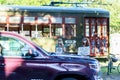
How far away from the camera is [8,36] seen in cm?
887

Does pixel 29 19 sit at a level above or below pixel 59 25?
above

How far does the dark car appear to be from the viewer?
28.4 ft

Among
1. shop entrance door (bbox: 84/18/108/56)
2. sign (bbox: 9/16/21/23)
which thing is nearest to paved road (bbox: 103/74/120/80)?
shop entrance door (bbox: 84/18/108/56)

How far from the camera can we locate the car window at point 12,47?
866 cm

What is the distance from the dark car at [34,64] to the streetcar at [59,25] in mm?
11727

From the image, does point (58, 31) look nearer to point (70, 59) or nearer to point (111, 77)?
point (111, 77)

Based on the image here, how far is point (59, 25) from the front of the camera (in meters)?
21.5

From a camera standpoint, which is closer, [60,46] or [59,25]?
[59,25]

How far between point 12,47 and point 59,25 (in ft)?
42.3

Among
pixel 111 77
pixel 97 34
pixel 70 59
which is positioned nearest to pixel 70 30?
pixel 97 34

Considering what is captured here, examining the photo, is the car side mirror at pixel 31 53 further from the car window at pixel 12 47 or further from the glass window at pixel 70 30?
the glass window at pixel 70 30

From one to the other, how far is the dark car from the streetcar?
38.5ft

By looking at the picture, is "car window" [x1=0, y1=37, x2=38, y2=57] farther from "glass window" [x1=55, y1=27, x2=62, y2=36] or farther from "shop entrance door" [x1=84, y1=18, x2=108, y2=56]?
"shop entrance door" [x1=84, y1=18, x2=108, y2=56]

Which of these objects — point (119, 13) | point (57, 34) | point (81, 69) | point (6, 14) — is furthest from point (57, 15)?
point (119, 13)
